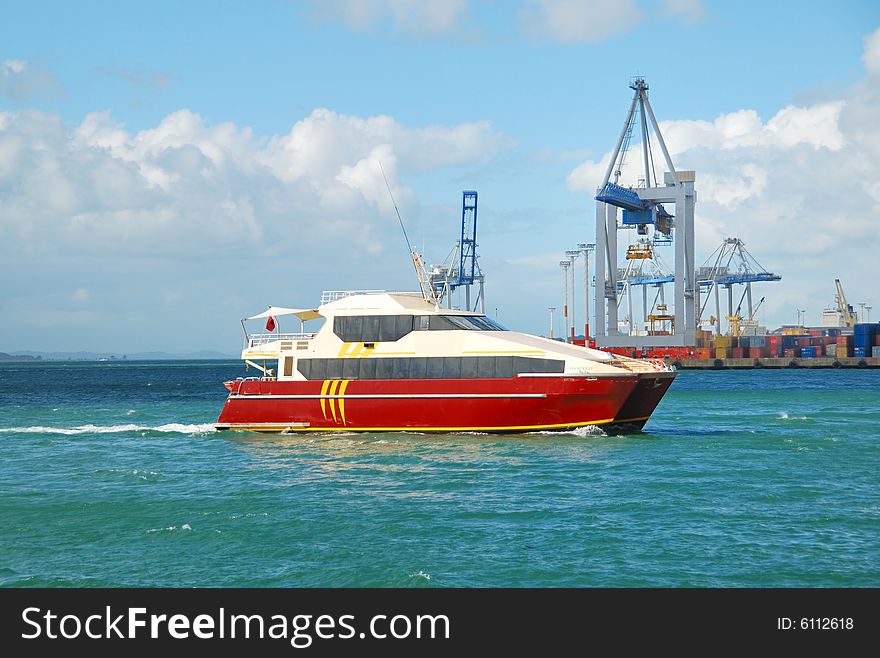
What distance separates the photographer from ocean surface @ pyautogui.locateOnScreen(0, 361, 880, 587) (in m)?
13.8

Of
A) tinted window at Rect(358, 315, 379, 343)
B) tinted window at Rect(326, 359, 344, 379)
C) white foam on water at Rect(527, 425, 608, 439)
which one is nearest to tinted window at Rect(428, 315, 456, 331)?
tinted window at Rect(358, 315, 379, 343)

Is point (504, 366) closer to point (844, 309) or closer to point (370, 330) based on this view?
point (370, 330)

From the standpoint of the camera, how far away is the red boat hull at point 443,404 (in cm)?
2764

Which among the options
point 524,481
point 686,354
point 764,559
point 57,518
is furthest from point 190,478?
point 686,354

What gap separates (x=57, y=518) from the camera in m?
18.1

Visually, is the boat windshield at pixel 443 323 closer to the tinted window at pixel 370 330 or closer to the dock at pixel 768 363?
the tinted window at pixel 370 330

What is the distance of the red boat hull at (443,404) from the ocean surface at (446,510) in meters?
0.72

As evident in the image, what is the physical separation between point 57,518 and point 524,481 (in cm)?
1006

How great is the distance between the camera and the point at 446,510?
1800 centimetres

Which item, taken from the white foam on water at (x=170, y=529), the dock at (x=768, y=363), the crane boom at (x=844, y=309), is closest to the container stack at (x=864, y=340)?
the dock at (x=768, y=363)

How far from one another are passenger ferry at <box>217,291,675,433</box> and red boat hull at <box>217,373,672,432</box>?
33mm

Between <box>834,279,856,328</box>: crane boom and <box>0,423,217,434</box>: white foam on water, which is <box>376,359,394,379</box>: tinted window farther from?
<box>834,279,856,328</box>: crane boom

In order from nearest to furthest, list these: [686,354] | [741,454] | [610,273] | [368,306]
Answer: [741,454], [368,306], [610,273], [686,354]
